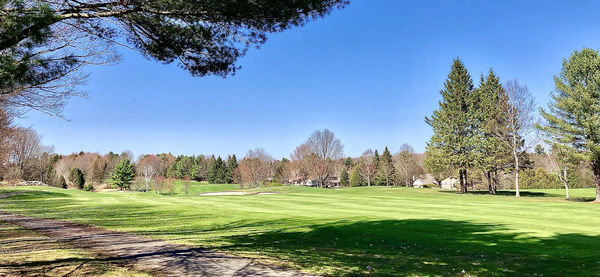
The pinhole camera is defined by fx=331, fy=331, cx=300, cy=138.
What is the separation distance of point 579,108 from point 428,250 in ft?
95.4

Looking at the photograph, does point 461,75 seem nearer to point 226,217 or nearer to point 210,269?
point 226,217


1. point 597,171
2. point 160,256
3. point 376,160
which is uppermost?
point 376,160

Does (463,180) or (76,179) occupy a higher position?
(463,180)

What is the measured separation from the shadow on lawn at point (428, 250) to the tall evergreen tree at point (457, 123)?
31903 millimetres

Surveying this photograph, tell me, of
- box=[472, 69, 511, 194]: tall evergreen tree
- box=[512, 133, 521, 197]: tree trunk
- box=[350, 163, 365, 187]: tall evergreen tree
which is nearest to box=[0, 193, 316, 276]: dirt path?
box=[512, 133, 521, 197]: tree trunk

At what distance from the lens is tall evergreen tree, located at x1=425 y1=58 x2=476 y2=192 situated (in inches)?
1638

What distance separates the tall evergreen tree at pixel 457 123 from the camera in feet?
136

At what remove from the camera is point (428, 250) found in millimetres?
8734

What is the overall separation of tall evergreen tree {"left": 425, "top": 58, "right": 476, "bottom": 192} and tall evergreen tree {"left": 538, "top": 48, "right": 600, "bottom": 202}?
1074cm

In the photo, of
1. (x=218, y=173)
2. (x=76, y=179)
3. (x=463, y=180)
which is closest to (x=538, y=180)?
(x=463, y=180)

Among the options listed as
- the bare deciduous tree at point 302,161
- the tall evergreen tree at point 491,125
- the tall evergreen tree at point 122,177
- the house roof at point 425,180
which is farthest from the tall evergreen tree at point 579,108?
the tall evergreen tree at point 122,177

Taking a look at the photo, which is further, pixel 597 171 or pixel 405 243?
pixel 597 171

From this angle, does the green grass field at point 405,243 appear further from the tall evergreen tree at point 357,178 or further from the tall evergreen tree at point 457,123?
the tall evergreen tree at point 357,178

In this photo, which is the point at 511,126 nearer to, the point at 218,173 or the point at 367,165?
the point at 367,165
